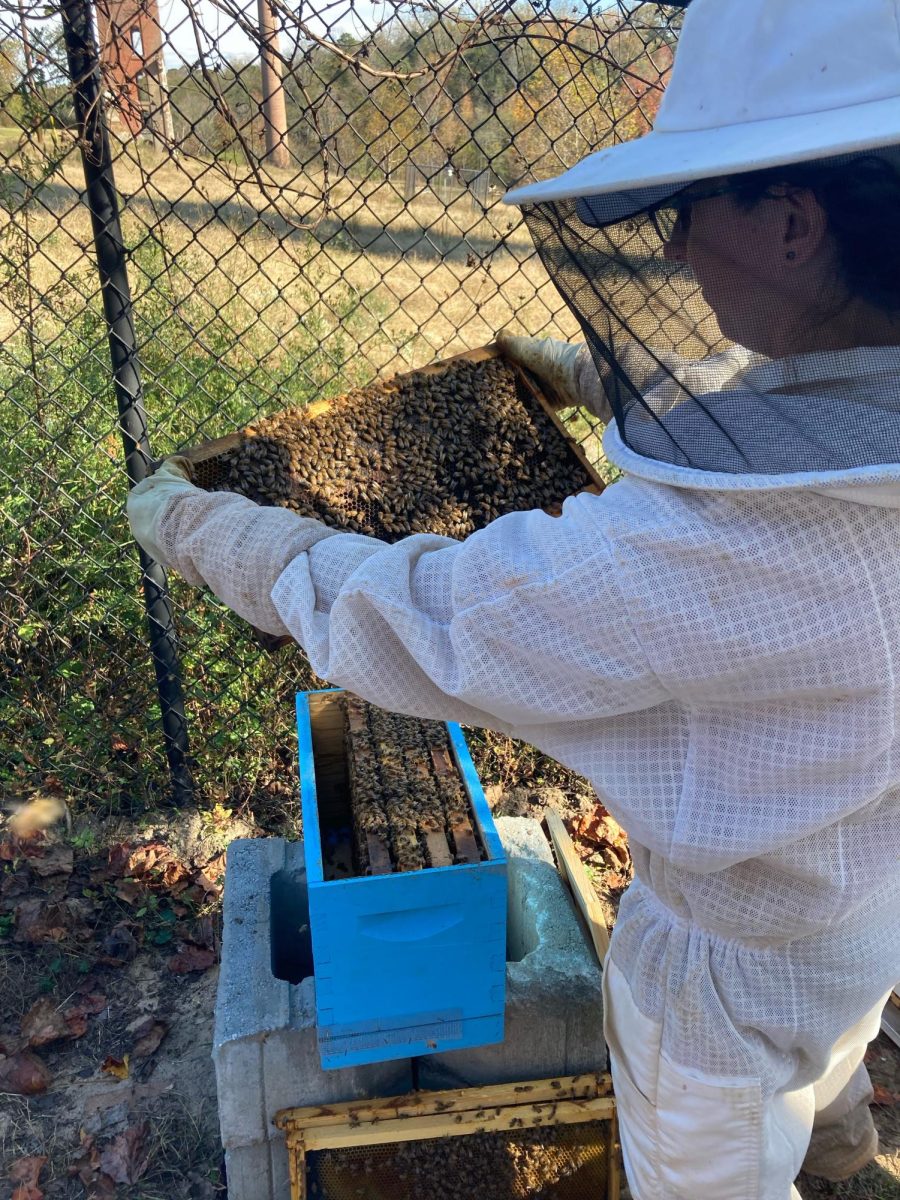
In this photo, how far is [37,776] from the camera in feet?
12.4

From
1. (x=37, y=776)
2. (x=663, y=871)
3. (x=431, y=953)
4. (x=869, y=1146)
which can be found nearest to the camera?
(x=663, y=871)

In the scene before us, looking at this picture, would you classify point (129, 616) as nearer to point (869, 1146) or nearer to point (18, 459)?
point (18, 459)

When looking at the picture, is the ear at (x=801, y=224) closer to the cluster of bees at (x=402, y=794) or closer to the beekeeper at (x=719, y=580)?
the beekeeper at (x=719, y=580)

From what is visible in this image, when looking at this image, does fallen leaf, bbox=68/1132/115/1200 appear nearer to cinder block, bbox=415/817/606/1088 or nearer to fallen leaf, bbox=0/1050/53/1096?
fallen leaf, bbox=0/1050/53/1096

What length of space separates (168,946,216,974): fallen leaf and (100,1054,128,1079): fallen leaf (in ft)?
1.20

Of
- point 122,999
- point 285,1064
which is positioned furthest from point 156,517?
point 122,999

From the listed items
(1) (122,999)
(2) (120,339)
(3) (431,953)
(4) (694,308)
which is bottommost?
(1) (122,999)

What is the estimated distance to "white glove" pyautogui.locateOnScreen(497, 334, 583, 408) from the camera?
8.16 feet

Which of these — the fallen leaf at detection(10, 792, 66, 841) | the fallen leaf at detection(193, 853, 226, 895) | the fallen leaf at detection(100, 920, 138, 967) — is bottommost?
the fallen leaf at detection(100, 920, 138, 967)

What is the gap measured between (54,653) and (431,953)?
8.39 ft

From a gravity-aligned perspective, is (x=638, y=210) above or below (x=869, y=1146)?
above

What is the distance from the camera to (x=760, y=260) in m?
1.27

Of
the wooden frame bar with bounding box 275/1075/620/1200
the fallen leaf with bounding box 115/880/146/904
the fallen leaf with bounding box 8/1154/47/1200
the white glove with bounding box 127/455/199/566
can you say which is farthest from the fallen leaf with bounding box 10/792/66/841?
the white glove with bounding box 127/455/199/566

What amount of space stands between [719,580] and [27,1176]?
255cm
